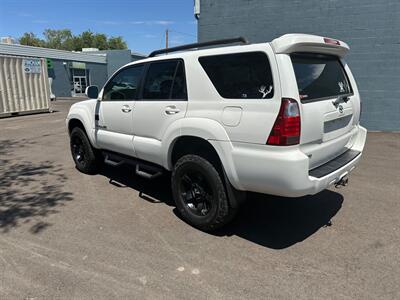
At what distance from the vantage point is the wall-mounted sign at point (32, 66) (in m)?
15.5

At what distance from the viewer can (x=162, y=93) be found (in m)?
4.16

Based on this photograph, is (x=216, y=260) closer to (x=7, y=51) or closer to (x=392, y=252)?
(x=392, y=252)

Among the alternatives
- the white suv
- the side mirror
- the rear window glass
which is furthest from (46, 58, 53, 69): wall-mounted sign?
the rear window glass

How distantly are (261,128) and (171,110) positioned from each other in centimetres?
127

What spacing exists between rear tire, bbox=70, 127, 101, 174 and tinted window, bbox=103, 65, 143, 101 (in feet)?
3.18

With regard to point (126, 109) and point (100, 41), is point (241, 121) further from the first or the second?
point (100, 41)

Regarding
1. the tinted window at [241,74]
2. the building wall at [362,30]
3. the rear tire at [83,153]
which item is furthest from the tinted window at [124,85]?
the building wall at [362,30]

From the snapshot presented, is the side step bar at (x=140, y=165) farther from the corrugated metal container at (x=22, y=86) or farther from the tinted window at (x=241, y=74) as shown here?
the corrugated metal container at (x=22, y=86)

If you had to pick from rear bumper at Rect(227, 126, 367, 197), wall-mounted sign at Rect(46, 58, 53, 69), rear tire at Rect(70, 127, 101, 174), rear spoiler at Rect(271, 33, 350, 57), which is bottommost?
rear tire at Rect(70, 127, 101, 174)

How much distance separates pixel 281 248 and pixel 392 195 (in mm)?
2478

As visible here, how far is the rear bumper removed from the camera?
2.95 meters

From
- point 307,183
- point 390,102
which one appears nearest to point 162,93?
point 307,183

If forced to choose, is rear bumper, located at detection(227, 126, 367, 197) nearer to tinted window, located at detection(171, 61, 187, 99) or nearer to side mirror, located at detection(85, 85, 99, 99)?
tinted window, located at detection(171, 61, 187, 99)

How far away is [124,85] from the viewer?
4.91 metres
